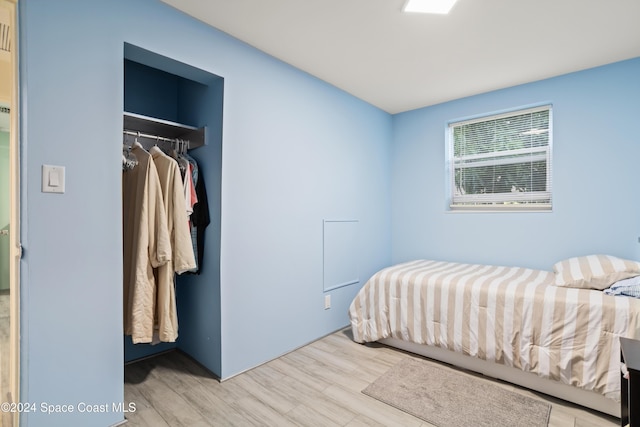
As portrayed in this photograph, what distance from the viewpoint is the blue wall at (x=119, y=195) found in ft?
4.77

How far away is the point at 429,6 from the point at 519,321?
204 centimetres

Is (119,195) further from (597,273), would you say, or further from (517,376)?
(597,273)

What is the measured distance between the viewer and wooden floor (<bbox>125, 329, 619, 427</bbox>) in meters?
1.73

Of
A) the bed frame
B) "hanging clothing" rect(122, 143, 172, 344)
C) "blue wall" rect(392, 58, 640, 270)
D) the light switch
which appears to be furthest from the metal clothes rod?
"blue wall" rect(392, 58, 640, 270)

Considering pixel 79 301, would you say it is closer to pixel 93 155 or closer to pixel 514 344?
pixel 93 155

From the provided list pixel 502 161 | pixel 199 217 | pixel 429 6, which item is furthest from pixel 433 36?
pixel 199 217

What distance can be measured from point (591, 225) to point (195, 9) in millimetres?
3451

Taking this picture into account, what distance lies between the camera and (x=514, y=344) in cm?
204

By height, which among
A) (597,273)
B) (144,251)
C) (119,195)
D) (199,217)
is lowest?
(597,273)

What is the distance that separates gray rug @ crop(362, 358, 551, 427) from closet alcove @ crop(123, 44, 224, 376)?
1.23 metres

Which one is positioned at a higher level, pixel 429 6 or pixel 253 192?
pixel 429 6

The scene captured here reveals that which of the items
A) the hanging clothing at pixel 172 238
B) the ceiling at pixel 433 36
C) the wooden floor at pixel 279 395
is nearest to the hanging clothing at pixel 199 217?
the hanging clothing at pixel 172 238

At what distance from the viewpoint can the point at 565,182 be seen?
9.16ft

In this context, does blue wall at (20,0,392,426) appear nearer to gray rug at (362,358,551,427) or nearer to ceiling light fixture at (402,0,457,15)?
gray rug at (362,358,551,427)
